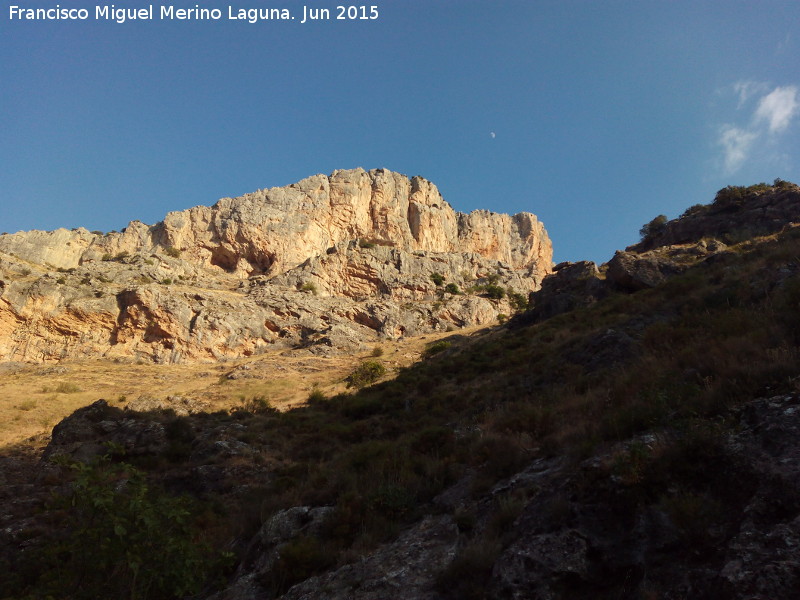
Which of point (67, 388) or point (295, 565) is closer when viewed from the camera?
point (295, 565)

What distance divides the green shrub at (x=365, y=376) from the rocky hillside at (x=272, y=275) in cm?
905

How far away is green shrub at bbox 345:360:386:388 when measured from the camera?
24516mm

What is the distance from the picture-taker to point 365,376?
2553cm

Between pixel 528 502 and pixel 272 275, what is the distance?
52.7m

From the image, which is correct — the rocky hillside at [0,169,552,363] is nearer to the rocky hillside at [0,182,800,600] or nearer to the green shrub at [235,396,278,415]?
the green shrub at [235,396,278,415]

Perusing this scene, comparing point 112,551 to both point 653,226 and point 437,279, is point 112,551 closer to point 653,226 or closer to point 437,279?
point 653,226

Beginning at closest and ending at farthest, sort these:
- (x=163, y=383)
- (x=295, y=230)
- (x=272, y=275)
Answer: (x=163, y=383) < (x=272, y=275) < (x=295, y=230)

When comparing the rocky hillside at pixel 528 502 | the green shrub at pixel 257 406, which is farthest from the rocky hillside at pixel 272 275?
the rocky hillside at pixel 528 502

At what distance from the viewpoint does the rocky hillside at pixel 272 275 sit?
118ft

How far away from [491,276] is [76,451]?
51.1 m

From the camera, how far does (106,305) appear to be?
36750mm

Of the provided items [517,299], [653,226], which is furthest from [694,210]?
[517,299]

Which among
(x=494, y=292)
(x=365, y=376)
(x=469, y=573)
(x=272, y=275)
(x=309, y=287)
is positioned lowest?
(x=469, y=573)

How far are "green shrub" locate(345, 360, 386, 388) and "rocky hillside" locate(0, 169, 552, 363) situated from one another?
356 inches
